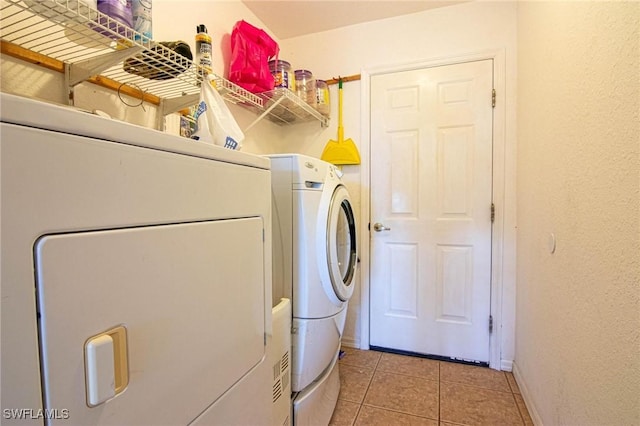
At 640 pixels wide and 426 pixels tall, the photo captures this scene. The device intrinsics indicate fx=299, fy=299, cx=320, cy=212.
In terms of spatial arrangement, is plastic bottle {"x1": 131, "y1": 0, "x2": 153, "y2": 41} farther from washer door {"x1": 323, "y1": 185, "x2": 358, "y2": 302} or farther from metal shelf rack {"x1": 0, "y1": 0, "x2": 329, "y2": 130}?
washer door {"x1": 323, "y1": 185, "x2": 358, "y2": 302}

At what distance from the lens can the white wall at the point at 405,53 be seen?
1931 millimetres

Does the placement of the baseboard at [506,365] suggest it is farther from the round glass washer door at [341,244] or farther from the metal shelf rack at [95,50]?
the metal shelf rack at [95,50]

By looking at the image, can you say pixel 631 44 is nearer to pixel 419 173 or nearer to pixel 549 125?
pixel 549 125

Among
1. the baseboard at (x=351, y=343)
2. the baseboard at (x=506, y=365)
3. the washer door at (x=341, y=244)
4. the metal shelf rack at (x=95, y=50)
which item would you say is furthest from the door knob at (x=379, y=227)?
the metal shelf rack at (x=95, y=50)

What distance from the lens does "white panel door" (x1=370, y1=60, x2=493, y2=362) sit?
2.01m

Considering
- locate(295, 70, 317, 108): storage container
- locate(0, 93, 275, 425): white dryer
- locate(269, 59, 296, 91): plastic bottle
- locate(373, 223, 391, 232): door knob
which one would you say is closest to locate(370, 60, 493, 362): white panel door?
locate(373, 223, 391, 232): door knob

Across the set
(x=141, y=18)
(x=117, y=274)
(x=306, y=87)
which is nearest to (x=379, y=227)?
(x=306, y=87)

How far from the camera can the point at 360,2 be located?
1996 millimetres

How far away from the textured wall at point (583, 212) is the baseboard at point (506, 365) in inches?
13.2

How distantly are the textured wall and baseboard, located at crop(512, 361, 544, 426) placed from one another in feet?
0.05

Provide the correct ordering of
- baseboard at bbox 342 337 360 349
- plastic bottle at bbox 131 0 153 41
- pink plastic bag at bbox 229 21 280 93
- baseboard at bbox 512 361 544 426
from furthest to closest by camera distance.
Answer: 1. baseboard at bbox 342 337 360 349
2. pink plastic bag at bbox 229 21 280 93
3. baseboard at bbox 512 361 544 426
4. plastic bottle at bbox 131 0 153 41

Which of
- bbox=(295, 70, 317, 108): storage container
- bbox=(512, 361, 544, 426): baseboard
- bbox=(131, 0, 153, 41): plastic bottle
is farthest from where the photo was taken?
bbox=(295, 70, 317, 108): storage container

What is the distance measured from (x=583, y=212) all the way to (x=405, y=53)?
5.36 feet

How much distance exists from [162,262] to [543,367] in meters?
1.66
